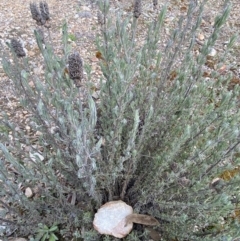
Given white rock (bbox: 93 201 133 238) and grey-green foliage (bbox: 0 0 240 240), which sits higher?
grey-green foliage (bbox: 0 0 240 240)

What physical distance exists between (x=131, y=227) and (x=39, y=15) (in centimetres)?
79

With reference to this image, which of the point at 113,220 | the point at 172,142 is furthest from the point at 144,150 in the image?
the point at 113,220

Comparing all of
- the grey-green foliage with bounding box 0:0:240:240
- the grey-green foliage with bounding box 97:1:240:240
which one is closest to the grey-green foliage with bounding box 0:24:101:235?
the grey-green foliage with bounding box 0:0:240:240

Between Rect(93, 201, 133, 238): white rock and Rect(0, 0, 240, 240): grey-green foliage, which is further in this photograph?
Rect(93, 201, 133, 238): white rock

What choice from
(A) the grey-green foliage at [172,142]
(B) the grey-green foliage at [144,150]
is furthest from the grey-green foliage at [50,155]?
(A) the grey-green foliage at [172,142]

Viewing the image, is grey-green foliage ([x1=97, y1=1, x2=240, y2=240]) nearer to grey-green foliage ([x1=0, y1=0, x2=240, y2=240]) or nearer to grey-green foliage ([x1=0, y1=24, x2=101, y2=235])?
grey-green foliage ([x1=0, y1=0, x2=240, y2=240])

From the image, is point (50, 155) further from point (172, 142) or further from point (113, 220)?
point (172, 142)

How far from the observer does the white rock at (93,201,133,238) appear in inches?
47.8

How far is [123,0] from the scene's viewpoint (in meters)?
2.36

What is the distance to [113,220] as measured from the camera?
1.23 metres

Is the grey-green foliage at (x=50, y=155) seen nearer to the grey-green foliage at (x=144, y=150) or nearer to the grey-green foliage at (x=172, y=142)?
the grey-green foliage at (x=144, y=150)

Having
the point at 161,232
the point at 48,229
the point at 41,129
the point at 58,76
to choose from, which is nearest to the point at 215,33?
the point at 58,76

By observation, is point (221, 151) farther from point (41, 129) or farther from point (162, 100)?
point (41, 129)

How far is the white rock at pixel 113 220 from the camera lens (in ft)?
3.98
